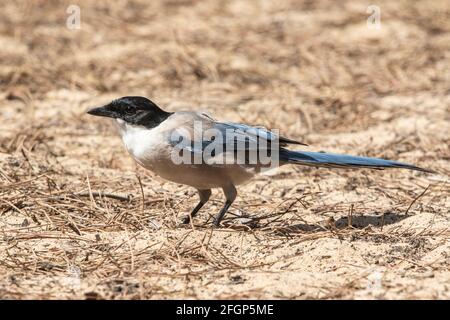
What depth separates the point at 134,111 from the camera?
433 centimetres

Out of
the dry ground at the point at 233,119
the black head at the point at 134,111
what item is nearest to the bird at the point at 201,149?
the black head at the point at 134,111

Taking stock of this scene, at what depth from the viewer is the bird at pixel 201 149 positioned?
4121mm

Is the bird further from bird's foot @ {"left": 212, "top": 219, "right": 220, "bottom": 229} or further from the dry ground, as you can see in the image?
the dry ground

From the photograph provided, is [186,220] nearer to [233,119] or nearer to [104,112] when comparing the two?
[104,112]

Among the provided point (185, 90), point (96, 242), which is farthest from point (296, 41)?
point (96, 242)

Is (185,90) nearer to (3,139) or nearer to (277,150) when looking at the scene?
(3,139)

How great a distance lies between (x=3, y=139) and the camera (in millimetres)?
5883

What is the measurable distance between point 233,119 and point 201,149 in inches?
95.8

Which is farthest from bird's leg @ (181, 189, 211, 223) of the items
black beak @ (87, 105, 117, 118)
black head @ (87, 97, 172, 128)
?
black beak @ (87, 105, 117, 118)

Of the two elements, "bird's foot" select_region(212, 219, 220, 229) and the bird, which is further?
"bird's foot" select_region(212, 219, 220, 229)

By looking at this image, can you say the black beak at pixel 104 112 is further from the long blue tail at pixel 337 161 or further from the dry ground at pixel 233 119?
the long blue tail at pixel 337 161

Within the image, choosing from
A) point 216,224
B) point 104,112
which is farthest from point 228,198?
point 104,112

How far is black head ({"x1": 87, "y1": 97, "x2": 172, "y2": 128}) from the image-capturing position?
430 centimetres

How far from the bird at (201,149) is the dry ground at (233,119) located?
286mm
